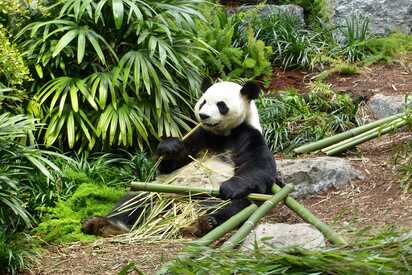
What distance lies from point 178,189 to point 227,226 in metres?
0.69

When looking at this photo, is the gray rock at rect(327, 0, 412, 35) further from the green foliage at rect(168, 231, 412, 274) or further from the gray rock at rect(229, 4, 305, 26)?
the green foliage at rect(168, 231, 412, 274)

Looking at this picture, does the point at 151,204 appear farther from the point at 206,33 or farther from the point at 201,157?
the point at 206,33

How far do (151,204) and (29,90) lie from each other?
2.26 m

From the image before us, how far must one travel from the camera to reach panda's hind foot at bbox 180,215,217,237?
20.9 ft

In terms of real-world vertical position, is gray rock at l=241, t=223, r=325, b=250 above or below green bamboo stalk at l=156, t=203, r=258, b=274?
above

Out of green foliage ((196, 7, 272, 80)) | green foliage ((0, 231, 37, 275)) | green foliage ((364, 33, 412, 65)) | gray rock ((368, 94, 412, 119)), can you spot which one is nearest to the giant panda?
green foliage ((0, 231, 37, 275))

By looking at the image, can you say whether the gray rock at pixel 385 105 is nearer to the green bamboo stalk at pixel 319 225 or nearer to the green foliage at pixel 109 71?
the green foliage at pixel 109 71

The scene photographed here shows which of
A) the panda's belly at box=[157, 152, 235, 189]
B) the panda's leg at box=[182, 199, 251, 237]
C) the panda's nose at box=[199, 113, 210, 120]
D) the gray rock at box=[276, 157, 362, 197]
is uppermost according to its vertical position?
the panda's nose at box=[199, 113, 210, 120]

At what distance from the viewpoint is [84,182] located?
24.8 feet

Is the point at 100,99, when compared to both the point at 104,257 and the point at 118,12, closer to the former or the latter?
the point at 118,12

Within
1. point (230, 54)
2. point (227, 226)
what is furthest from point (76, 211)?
point (230, 54)

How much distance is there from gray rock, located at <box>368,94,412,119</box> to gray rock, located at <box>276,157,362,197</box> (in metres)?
2.00

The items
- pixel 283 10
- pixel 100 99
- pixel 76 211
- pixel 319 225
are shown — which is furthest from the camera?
pixel 283 10

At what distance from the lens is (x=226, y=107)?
693 cm
